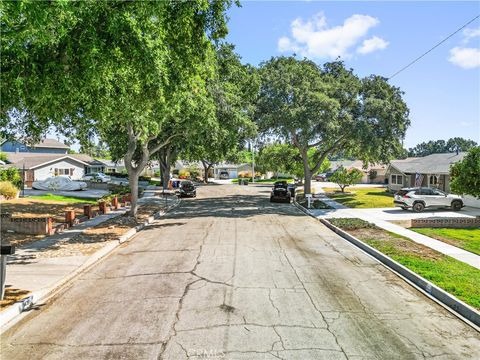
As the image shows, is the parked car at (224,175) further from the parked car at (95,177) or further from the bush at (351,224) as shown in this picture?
the bush at (351,224)

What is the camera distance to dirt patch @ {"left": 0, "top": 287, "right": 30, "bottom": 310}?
8.00m

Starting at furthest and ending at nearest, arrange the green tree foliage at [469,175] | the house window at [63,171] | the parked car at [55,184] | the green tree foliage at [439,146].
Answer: the green tree foliage at [439,146] → the house window at [63,171] → the parked car at [55,184] → the green tree foliage at [469,175]

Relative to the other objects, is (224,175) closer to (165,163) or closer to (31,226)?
(165,163)

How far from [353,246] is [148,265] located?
8.08 metres

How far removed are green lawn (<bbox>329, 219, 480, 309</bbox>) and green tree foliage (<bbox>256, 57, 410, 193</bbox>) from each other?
38.1ft

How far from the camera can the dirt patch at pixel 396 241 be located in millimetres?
13245

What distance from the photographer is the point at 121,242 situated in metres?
15.5

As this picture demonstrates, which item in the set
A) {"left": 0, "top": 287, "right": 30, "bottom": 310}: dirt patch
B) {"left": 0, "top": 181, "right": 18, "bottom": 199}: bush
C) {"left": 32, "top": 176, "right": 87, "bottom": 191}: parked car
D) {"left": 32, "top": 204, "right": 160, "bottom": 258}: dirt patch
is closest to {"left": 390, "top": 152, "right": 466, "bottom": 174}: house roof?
{"left": 32, "top": 204, "right": 160, "bottom": 258}: dirt patch

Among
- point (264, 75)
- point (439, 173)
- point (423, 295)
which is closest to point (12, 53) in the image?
point (423, 295)

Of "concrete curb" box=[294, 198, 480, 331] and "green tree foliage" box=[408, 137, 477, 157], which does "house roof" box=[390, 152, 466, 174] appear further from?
"green tree foliage" box=[408, 137, 477, 157]

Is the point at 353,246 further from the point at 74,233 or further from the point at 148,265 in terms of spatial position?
the point at 74,233

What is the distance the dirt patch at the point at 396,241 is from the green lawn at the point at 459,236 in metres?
1.70

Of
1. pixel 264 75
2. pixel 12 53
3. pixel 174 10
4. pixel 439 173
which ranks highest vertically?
pixel 264 75

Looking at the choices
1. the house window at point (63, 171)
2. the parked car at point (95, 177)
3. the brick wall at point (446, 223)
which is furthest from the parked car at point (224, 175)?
the brick wall at point (446, 223)
